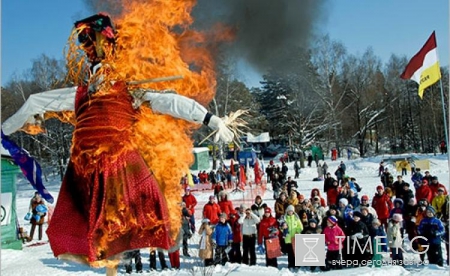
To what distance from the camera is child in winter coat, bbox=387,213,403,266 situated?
8.79 metres

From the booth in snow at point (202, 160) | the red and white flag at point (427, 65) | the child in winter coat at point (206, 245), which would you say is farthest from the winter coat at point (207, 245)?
the booth in snow at point (202, 160)

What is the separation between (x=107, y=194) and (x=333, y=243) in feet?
21.0

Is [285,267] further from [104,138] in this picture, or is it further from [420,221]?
[104,138]

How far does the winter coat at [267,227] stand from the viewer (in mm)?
9526

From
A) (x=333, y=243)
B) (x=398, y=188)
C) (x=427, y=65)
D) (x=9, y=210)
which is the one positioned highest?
(x=427, y=65)

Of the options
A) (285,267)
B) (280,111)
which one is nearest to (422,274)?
(285,267)

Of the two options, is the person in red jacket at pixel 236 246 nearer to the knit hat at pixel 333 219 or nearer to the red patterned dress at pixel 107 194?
the knit hat at pixel 333 219

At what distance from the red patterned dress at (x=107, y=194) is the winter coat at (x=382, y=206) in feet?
27.2

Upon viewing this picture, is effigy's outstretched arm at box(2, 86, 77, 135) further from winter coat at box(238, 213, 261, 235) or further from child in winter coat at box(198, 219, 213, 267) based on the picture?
winter coat at box(238, 213, 261, 235)

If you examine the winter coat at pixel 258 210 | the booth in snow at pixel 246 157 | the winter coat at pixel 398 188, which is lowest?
the winter coat at pixel 258 210

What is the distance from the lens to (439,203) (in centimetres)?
994

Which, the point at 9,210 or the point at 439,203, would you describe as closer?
the point at 439,203

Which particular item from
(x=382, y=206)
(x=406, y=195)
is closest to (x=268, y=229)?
(x=382, y=206)

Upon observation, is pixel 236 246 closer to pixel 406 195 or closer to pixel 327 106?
pixel 406 195
